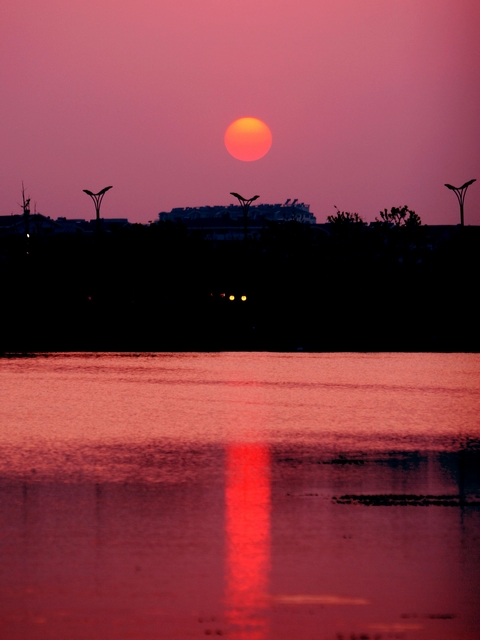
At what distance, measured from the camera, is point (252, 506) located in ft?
28.6

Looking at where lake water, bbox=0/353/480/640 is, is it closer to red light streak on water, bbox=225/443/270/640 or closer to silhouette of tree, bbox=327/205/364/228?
red light streak on water, bbox=225/443/270/640

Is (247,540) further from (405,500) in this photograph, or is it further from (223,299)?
(223,299)

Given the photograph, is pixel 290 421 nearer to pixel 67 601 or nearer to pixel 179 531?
pixel 179 531

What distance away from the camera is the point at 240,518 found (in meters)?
8.17

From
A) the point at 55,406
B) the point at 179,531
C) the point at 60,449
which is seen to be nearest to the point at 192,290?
the point at 55,406

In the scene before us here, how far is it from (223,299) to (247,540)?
5605cm

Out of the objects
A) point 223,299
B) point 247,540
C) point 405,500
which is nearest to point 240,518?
point 247,540

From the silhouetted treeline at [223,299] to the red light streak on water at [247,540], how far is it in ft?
93.1

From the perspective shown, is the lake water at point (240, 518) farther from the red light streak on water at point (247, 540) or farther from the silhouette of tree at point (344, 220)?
the silhouette of tree at point (344, 220)

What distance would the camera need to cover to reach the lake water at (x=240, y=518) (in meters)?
5.52

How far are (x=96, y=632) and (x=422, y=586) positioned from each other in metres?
1.96

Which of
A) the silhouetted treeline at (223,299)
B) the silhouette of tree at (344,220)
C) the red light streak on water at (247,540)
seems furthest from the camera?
the silhouette of tree at (344,220)

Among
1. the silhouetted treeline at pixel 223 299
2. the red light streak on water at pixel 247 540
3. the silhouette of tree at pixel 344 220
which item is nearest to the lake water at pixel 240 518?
the red light streak on water at pixel 247 540

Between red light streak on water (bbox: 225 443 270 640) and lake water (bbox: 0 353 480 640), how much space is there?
0.07ft
